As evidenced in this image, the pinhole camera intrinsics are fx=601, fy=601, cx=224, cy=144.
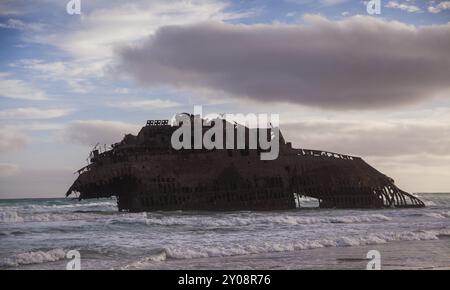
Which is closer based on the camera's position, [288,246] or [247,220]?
[288,246]

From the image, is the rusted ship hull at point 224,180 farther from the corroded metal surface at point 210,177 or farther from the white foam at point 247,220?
the white foam at point 247,220

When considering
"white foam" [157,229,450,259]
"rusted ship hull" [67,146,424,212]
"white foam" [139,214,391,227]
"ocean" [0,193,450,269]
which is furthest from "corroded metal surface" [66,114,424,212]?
"white foam" [157,229,450,259]

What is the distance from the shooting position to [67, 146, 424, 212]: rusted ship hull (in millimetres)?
38312

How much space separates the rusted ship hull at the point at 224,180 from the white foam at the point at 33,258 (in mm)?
18867

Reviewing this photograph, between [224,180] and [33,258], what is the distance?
2281 cm

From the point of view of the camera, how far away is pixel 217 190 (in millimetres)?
39812

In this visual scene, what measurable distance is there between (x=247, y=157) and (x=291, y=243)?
20447 mm

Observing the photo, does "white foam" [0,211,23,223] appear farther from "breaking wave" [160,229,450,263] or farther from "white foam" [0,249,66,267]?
"breaking wave" [160,229,450,263]

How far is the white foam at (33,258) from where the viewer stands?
1723 centimetres

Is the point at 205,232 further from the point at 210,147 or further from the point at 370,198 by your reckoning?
the point at 370,198

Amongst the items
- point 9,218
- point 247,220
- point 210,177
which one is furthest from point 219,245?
point 210,177

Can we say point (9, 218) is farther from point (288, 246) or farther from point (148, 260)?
point (288, 246)

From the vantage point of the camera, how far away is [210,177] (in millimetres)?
39688
